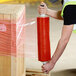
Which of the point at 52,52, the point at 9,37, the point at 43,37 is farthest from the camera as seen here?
the point at 52,52

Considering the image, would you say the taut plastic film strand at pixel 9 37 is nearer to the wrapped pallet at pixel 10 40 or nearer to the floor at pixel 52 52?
the wrapped pallet at pixel 10 40

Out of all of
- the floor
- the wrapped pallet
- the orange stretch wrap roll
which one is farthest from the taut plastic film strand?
the floor

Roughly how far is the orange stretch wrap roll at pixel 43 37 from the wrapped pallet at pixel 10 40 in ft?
0.51

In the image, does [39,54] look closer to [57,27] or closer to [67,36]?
[67,36]

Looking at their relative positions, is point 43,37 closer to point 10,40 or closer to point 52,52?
point 10,40

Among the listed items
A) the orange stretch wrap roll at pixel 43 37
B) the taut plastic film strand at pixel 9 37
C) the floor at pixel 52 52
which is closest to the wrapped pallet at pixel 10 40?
the taut plastic film strand at pixel 9 37

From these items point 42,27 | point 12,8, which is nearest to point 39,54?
point 42,27

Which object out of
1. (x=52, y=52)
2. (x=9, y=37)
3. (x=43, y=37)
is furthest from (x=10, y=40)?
(x=52, y=52)

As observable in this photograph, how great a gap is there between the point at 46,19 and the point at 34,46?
35 centimetres

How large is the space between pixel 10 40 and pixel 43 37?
0.88 ft

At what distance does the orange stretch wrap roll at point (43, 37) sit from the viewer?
82.9 inches

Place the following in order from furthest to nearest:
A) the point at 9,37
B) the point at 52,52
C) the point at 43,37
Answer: the point at 52,52, the point at 43,37, the point at 9,37

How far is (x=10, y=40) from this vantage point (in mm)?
1976

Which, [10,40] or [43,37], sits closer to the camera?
[10,40]
